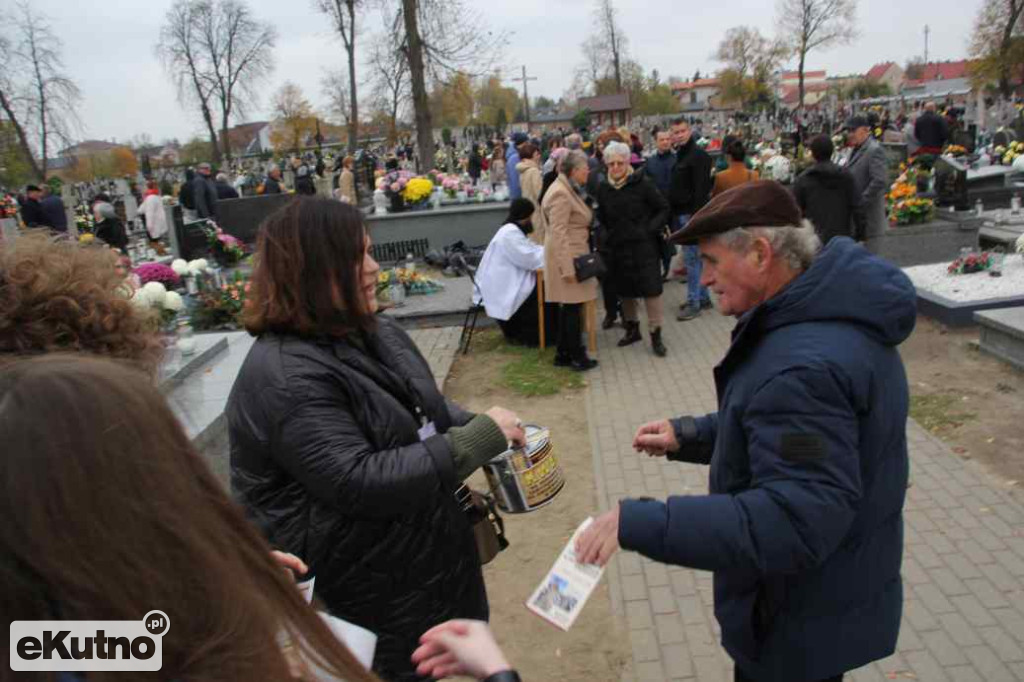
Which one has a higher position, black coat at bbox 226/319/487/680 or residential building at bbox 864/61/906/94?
residential building at bbox 864/61/906/94

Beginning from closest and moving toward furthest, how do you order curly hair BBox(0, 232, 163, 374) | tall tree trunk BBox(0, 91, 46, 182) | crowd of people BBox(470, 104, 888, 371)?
curly hair BBox(0, 232, 163, 374)
crowd of people BBox(470, 104, 888, 371)
tall tree trunk BBox(0, 91, 46, 182)

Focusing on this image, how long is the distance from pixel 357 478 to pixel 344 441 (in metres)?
0.10

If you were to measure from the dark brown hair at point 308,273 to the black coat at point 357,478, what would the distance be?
0.18 ft

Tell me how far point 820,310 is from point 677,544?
60cm

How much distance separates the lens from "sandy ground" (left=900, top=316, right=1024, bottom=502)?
188 inches

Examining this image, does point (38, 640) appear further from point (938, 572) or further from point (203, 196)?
point (203, 196)

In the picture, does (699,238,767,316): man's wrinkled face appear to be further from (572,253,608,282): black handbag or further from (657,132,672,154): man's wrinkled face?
(657,132,672,154): man's wrinkled face

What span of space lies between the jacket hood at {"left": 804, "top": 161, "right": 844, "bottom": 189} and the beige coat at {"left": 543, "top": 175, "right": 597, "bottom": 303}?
2213 millimetres

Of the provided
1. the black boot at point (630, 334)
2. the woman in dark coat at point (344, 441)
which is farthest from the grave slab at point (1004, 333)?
the woman in dark coat at point (344, 441)

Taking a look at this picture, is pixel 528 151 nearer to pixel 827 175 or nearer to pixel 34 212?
pixel 827 175

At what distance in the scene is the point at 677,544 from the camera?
5.44ft

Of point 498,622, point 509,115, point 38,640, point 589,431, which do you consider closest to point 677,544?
point 38,640

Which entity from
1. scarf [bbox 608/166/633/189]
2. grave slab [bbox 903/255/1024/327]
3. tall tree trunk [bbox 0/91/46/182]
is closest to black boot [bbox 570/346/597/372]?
scarf [bbox 608/166/633/189]

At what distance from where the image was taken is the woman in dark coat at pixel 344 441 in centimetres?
193
